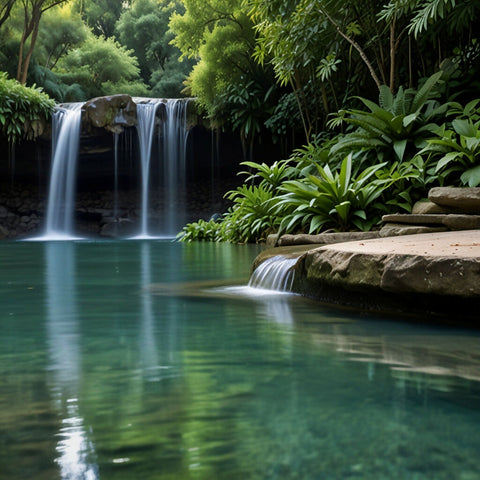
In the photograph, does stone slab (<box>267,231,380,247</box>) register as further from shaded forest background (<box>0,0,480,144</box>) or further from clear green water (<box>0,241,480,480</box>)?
clear green water (<box>0,241,480,480</box>)

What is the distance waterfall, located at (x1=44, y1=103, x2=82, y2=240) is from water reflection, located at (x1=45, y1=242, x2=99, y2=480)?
43.3 feet

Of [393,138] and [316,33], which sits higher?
[316,33]

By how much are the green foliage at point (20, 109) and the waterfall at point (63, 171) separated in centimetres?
45

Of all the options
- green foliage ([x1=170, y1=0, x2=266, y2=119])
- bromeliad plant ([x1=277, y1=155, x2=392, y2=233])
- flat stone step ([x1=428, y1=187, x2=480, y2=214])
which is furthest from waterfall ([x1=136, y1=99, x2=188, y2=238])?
flat stone step ([x1=428, y1=187, x2=480, y2=214])

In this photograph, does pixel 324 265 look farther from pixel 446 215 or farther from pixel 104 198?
pixel 104 198

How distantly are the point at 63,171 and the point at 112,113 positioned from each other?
213 centimetres

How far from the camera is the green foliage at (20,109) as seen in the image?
16016 millimetres

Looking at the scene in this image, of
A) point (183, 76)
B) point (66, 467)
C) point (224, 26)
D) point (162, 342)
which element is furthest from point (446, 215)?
point (183, 76)

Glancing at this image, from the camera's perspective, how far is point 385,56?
443 inches

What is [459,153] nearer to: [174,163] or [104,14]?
[174,163]

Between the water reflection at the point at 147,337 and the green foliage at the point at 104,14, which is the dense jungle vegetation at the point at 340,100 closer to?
the water reflection at the point at 147,337

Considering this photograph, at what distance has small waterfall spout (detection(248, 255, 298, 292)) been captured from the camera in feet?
14.7

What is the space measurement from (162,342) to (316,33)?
9158 millimetres

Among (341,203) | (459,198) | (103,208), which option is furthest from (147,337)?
(103,208)
